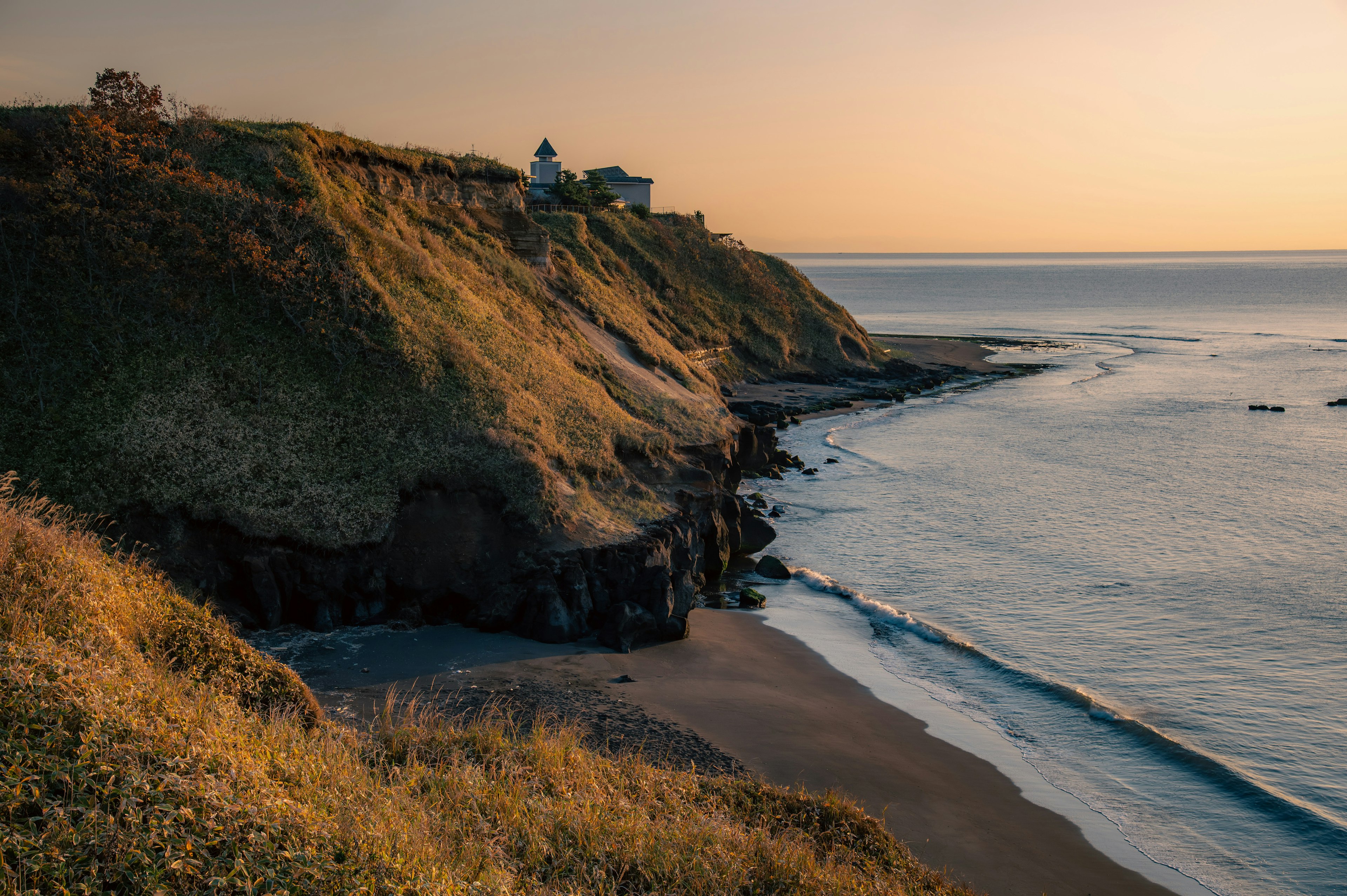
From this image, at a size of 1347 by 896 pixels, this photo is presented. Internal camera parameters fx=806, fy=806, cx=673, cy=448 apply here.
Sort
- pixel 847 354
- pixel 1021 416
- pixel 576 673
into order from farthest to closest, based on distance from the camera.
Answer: pixel 847 354
pixel 1021 416
pixel 576 673

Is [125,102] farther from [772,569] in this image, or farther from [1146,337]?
[1146,337]

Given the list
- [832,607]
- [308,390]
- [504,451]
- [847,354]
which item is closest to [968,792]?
[832,607]

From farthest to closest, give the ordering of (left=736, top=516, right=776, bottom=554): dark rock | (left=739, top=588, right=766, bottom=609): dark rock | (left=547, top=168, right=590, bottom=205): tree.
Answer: (left=547, top=168, right=590, bottom=205): tree < (left=736, top=516, right=776, bottom=554): dark rock < (left=739, top=588, right=766, bottom=609): dark rock

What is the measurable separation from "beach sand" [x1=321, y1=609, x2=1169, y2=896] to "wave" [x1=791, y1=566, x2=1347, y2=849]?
3.73m

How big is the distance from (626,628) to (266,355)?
509 inches

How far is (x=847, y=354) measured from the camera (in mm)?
77125

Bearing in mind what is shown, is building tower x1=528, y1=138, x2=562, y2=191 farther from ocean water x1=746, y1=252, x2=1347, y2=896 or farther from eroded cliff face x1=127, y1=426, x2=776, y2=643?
eroded cliff face x1=127, y1=426, x2=776, y2=643

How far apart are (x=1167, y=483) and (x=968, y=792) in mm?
29610

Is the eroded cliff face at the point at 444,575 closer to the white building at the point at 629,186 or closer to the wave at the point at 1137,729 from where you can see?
the wave at the point at 1137,729

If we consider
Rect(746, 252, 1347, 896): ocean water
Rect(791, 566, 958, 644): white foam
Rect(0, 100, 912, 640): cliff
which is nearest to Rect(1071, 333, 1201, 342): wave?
Rect(746, 252, 1347, 896): ocean water

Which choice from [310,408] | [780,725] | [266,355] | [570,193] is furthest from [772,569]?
[570,193]

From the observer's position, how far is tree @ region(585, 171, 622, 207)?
74.8 metres

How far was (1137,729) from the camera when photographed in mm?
17281

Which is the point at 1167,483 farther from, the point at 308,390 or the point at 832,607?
the point at 308,390
